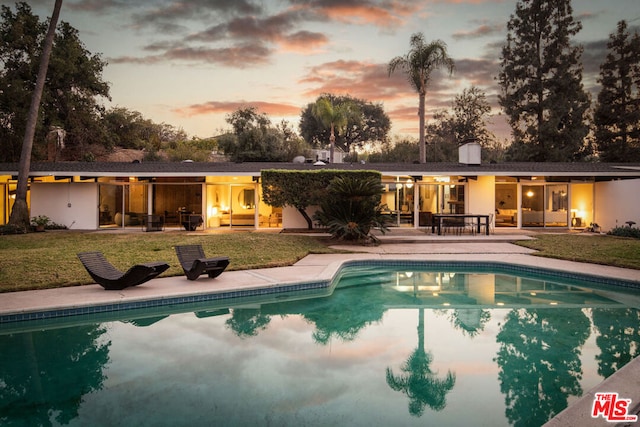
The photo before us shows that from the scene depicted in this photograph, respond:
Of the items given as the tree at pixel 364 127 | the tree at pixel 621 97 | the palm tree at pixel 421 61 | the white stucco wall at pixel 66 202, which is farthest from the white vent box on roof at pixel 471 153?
the tree at pixel 364 127

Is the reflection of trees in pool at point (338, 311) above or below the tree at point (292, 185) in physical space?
below

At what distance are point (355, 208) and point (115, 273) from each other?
8969 millimetres

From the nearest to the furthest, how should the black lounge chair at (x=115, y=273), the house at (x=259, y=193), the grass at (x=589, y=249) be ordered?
1. the black lounge chair at (x=115, y=273)
2. the grass at (x=589, y=249)
3. the house at (x=259, y=193)

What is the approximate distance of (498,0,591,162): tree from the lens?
3459 centimetres

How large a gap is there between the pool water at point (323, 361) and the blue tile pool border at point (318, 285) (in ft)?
0.65

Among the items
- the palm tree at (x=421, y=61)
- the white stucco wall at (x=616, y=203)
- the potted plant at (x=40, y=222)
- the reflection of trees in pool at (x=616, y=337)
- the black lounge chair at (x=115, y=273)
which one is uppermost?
the palm tree at (x=421, y=61)

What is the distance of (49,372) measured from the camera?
5328 mm

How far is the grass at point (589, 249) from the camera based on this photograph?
458 inches

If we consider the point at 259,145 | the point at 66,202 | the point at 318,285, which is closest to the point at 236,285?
the point at 318,285

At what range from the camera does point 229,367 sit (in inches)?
217

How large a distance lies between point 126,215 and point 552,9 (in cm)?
3631

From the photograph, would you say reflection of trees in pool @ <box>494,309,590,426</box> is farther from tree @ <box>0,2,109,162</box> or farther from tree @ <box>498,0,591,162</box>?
tree @ <box>0,2,109,162</box>

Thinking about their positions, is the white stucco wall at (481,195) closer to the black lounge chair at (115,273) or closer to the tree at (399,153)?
the black lounge chair at (115,273)

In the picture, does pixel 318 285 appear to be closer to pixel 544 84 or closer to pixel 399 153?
pixel 544 84
